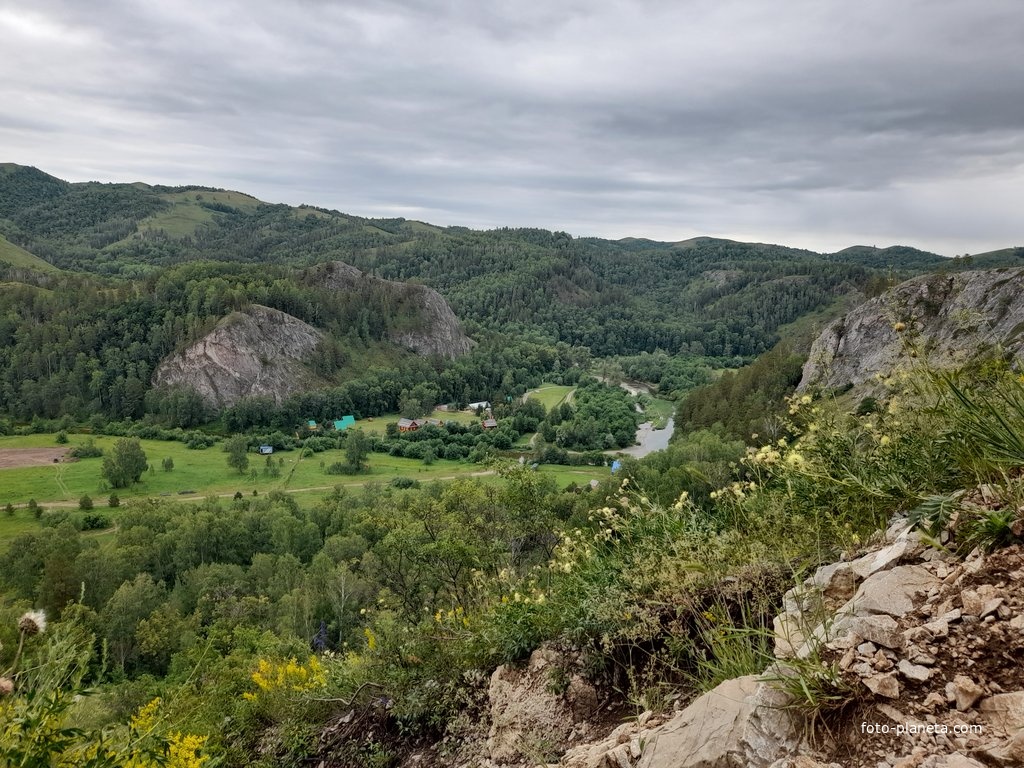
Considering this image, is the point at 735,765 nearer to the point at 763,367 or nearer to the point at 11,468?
the point at 763,367

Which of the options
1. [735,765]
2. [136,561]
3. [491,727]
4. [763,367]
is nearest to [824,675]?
[735,765]

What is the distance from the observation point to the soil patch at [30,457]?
7475cm

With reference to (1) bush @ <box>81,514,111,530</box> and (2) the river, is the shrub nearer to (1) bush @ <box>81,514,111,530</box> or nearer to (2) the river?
(1) bush @ <box>81,514,111,530</box>

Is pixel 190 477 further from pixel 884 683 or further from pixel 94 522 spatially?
pixel 884 683

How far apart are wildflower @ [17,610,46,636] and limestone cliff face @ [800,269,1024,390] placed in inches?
187

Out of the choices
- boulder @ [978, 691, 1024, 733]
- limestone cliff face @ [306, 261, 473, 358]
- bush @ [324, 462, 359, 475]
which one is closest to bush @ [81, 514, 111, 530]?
bush @ [324, 462, 359, 475]

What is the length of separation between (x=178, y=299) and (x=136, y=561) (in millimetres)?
96497

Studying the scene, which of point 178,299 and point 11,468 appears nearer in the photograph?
point 11,468

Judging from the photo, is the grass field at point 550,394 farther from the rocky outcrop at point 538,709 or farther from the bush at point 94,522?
the rocky outcrop at point 538,709

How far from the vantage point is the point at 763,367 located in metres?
76.0

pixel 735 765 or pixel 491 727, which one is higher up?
pixel 735 765

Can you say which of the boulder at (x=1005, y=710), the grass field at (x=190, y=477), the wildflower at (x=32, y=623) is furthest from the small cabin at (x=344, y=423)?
the boulder at (x=1005, y=710)

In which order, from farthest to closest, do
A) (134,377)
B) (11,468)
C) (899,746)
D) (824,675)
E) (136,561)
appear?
(134,377)
(11,468)
(136,561)
(824,675)
(899,746)

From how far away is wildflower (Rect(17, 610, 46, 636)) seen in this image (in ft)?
9.86
